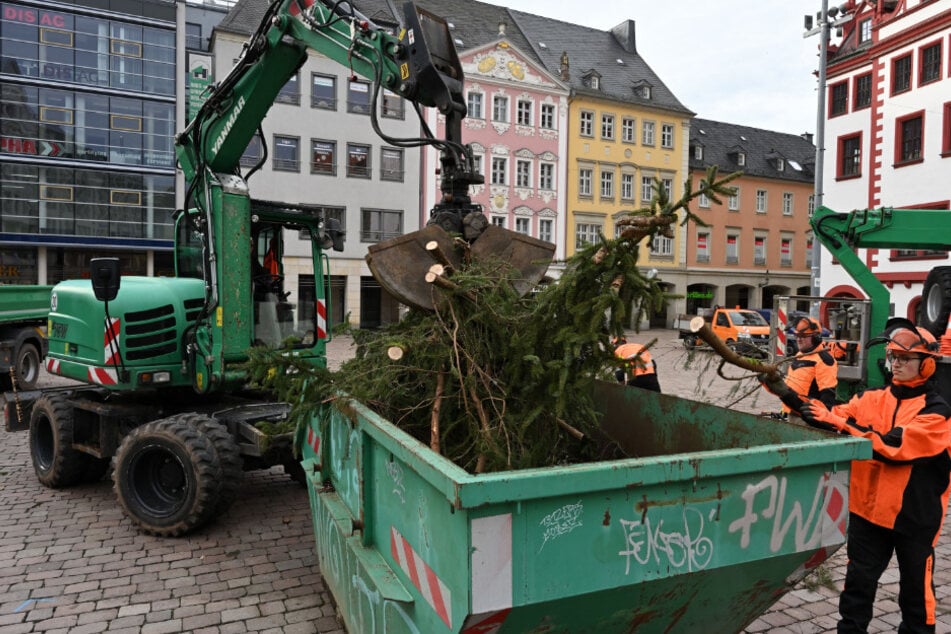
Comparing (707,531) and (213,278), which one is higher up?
(213,278)

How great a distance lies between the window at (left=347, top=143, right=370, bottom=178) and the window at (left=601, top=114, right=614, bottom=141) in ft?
43.7

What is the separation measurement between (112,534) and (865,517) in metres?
5.17

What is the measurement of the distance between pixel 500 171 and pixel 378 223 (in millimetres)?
7091

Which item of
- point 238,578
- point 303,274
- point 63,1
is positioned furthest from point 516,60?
point 238,578

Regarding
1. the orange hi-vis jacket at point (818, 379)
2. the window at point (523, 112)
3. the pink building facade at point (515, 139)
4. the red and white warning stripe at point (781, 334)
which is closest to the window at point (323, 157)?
the pink building facade at point (515, 139)

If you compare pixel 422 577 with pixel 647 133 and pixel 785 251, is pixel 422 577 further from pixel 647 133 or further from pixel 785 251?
pixel 785 251

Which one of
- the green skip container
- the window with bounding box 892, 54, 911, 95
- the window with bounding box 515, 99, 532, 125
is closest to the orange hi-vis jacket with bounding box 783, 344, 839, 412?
the green skip container

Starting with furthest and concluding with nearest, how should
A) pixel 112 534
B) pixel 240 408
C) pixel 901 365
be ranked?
1. pixel 240 408
2. pixel 112 534
3. pixel 901 365

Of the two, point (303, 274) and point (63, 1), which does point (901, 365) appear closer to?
point (303, 274)

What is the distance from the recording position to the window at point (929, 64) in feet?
76.5

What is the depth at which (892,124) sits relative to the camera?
24.8 metres

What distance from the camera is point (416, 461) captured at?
2387mm

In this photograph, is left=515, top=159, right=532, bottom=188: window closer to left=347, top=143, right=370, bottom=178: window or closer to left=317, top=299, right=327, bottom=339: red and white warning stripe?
left=347, top=143, right=370, bottom=178: window

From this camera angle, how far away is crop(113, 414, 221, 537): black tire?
5215 millimetres
